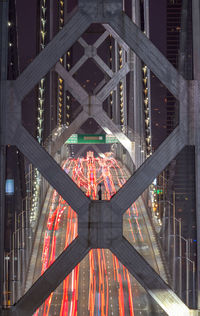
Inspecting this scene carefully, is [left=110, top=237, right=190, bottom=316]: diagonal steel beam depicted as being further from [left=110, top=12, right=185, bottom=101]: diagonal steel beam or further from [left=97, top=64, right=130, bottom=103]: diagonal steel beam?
[left=97, top=64, right=130, bottom=103]: diagonal steel beam

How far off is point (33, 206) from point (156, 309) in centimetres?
1222

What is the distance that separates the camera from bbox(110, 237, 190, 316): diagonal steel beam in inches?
253

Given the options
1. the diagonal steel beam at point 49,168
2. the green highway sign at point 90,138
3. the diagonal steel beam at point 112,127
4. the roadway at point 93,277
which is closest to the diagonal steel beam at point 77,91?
the diagonal steel beam at point 112,127

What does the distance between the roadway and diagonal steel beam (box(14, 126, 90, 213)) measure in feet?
48.0

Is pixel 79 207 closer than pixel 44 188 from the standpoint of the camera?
Yes

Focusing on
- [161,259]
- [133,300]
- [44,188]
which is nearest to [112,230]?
[133,300]

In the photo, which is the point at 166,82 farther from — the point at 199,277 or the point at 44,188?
the point at 44,188

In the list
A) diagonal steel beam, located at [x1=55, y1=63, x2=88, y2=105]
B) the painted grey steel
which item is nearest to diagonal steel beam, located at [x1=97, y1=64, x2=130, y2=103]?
diagonal steel beam, located at [x1=55, y1=63, x2=88, y2=105]

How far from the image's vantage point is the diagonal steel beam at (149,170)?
6.39 m

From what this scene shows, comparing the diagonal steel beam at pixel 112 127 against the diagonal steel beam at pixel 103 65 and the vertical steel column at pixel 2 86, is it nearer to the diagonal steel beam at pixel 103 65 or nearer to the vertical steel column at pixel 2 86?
the diagonal steel beam at pixel 103 65

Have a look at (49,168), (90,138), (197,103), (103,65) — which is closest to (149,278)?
(49,168)

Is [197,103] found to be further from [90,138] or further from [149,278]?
[90,138]

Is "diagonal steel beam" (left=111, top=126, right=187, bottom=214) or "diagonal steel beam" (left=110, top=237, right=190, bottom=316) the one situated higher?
"diagonal steel beam" (left=111, top=126, right=187, bottom=214)

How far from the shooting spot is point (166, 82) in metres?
6.47
